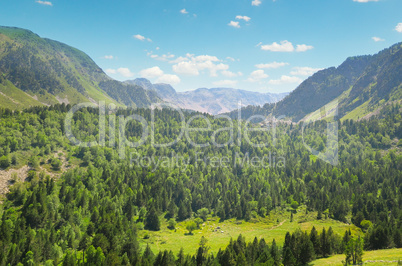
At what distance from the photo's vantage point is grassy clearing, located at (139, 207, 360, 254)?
12975cm

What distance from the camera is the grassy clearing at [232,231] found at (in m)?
130

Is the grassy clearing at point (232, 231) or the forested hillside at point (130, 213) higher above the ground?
the forested hillside at point (130, 213)

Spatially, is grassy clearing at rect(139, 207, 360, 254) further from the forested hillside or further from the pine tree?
the forested hillside

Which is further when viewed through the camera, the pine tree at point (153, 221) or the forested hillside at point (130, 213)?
the pine tree at point (153, 221)

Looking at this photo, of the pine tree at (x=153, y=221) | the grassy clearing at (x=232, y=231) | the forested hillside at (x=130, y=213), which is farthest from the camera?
the pine tree at (x=153, y=221)

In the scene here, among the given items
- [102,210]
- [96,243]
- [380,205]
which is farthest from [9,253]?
[380,205]

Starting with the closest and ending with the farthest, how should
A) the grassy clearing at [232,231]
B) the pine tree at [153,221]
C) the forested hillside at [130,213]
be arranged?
the forested hillside at [130,213] → the grassy clearing at [232,231] → the pine tree at [153,221]

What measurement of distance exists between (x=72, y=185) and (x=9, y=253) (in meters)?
68.4

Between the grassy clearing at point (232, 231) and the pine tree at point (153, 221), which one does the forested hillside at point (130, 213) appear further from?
the grassy clearing at point (232, 231)

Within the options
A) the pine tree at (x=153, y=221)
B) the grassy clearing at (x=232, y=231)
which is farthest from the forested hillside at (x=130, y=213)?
the grassy clearing at (x=232, y=231)

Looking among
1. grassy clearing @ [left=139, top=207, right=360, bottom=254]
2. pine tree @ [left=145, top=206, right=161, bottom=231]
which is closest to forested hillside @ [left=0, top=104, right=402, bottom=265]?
pine tree @ [left=145, top=206, right=161, bottom=231]

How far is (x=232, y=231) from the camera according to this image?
151 metres

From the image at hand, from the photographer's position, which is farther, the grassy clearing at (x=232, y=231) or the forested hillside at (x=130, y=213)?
the grassy clearing at (x=232, y=231)

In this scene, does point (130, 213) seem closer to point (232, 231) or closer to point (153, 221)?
point (153, 221)
